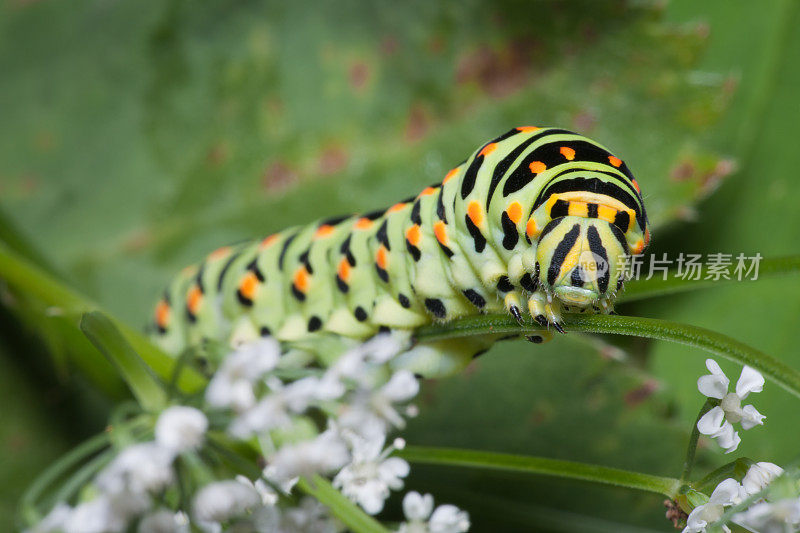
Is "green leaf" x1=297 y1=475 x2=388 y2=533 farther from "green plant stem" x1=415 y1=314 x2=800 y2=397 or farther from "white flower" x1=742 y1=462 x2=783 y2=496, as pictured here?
"white flower" x1=742 y1=462 x2=783 y2=496

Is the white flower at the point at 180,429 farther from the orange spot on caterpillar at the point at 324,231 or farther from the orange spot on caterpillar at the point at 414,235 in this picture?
the orange spot on caterpillar at the point at 324,231

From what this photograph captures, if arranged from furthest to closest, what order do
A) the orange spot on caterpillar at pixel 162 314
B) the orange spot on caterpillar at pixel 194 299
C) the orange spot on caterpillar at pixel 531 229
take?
the orange spot on caterpillar at pixel 162 314, the orange spot on caterpillar at pixel 194 299, the orange spot on caterpillar at pixel 531 229

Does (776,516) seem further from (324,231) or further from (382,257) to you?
(324,231)

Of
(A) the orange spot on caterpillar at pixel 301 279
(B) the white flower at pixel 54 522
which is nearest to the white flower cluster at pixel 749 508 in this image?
(B) the white flower at pixel 54 522

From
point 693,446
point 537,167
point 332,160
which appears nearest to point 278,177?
point 332,160

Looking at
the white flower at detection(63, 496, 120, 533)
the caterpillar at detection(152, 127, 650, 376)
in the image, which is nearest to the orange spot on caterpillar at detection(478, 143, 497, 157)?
the caterpillar at detection(152, 127, 650, 376)

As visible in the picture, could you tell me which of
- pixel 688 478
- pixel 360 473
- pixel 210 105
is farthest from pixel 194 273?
pixel 688 478
